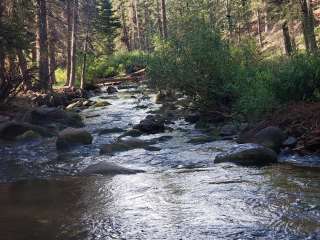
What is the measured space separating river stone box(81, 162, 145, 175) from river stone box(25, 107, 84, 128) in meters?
7.41

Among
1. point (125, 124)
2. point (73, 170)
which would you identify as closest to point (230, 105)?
point (125, 124)

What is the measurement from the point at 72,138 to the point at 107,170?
3983 mm

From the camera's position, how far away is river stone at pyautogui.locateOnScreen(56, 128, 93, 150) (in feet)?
43.1

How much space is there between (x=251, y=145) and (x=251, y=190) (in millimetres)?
2493

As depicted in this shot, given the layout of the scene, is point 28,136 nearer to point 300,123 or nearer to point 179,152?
point 179,152

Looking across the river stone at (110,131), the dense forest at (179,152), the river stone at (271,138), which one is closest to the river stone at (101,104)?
the dense forest at (179,152)

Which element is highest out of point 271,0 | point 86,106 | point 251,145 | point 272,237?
point 271,0

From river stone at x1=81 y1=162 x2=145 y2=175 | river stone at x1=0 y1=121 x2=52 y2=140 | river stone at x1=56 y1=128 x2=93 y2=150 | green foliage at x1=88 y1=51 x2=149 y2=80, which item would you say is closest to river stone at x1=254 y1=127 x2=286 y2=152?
river stone at x1=81 y1=162 x2=145 y2=175

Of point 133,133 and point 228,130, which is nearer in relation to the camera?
point 228,130

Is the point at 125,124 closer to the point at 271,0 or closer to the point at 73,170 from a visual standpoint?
the point at 73,170

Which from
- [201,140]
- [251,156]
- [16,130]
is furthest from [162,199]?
[16,130]

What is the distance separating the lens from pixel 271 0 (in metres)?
29.0

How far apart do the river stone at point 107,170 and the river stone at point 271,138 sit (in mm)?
2769

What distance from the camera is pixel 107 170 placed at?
975 centimetres
